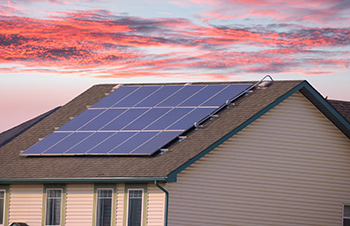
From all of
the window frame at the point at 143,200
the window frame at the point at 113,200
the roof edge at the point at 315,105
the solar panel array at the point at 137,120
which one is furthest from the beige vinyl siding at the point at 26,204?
the roof edge at the point at 315,105

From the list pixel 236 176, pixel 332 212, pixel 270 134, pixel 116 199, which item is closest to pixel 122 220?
pixel 116 199

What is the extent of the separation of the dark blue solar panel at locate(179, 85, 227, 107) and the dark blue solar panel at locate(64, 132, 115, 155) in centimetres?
397

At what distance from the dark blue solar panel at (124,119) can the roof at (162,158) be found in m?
2.19

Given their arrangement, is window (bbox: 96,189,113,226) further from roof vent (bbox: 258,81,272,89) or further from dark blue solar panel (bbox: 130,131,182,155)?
roof vent (bbox: 258,81,272,89)

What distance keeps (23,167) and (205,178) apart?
27.7 ft

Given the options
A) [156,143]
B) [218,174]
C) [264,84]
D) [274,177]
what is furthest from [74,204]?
[264,84]

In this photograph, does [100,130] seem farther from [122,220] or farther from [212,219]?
[212,219]

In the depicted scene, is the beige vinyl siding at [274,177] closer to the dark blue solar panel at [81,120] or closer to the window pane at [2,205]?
the dark blue solar panel at [81,120]

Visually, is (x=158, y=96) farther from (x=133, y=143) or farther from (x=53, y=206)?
(x=53, y=206)

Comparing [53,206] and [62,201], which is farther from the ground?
[62,201]

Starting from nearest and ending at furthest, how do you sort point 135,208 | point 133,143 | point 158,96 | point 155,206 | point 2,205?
1. point 155,206
2. point 135,208
3. point 133,143
4. point 2,205
5. point 158,96

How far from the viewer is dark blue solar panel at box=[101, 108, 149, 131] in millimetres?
31047

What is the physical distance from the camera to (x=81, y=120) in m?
33.0

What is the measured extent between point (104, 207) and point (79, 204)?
1158 millimetres
